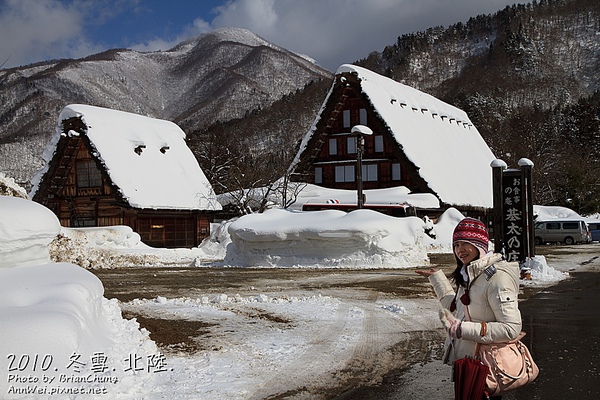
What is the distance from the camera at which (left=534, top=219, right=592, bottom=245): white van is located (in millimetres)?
36031

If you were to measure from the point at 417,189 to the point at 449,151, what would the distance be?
748cm

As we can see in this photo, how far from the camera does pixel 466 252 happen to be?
362 cm

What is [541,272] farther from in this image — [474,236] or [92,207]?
[92,207]

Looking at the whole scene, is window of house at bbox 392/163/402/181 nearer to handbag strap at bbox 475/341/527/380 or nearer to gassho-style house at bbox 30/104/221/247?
gassho-style house at bbox 30/104/221/247

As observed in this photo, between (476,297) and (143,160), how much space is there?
32.8 metres

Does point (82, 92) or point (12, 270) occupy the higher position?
point (82, 92)

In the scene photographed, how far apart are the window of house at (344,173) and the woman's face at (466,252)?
3451 cm

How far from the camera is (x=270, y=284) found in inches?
558

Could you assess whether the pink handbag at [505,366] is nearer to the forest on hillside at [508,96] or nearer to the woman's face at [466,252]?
the woman's face at [466,252]

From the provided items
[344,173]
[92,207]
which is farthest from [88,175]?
[344,173]

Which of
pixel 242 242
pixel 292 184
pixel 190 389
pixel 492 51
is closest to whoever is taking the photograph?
pixel 190 389

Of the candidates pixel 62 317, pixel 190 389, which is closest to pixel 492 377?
pixel 190 389

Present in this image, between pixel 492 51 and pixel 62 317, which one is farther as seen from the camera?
pixel 492 51

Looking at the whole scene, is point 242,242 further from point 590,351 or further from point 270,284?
point 590,351
